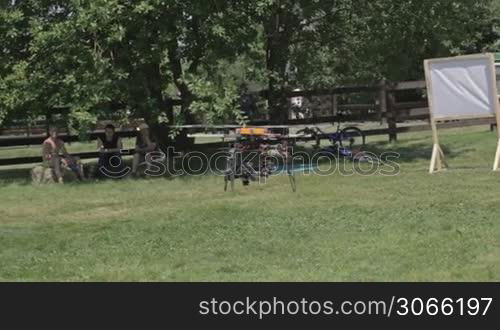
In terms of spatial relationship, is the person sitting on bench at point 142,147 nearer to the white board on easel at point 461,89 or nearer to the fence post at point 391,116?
the white board on easel at point 461,89

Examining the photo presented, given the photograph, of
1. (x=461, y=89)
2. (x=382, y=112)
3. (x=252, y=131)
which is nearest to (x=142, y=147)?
(x=252, y=131)

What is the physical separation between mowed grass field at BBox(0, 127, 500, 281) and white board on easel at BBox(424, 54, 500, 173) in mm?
915

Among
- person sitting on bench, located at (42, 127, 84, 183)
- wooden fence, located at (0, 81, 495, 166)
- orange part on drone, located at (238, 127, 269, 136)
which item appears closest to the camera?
orange part on drone, located at (238, 127, 269, 136)

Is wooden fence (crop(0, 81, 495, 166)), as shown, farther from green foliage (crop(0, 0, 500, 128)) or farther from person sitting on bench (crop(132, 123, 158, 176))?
person sitting on bench (crop(132, 123, 158, 176))

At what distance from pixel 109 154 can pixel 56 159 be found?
1.15 meters

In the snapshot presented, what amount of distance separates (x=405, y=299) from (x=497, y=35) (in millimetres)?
33676

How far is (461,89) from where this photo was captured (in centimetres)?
1248

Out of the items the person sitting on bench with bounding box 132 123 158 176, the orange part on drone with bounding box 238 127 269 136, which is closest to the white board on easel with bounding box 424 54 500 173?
the orange part on drone with bounding box 238 127 269 136

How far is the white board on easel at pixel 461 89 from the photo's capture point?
12.3 metres

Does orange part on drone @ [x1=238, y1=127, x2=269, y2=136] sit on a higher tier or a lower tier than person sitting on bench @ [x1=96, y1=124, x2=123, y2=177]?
higher

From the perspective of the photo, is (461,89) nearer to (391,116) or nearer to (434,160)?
(434,160)

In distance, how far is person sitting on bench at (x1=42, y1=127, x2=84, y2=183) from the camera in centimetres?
1380

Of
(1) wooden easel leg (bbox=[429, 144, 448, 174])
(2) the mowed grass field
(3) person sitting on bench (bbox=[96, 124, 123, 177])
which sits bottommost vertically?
(2) the mowed grass field

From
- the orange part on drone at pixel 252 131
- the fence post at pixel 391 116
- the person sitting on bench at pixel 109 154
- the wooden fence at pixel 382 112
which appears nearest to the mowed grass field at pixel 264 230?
the orange part on drone at pixel 252 131
